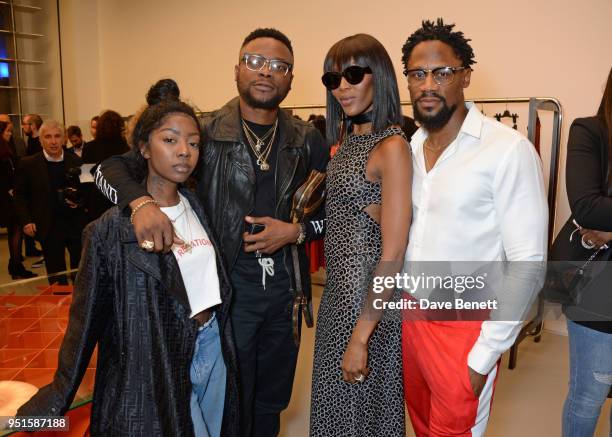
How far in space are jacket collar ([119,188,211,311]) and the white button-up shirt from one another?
74cm

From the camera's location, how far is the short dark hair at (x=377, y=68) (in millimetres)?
1628

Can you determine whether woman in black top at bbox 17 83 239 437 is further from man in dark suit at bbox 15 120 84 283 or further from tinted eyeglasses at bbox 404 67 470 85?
man in dark suit at bbox 15 120 84 283

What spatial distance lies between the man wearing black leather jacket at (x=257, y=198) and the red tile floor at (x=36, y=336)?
0.63m

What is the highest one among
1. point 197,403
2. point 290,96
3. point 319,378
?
point 290,96

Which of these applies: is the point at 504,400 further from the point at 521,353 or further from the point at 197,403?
the point at 197,403

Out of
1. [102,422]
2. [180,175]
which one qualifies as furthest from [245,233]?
[102,422]

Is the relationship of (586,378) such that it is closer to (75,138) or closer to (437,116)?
(437,116)

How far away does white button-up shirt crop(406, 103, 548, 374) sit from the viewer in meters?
1.44

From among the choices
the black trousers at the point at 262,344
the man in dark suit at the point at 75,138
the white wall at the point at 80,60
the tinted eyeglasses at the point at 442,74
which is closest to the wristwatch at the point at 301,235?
the black trousers at the point at 262,344

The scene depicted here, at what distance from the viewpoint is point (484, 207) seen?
151 cm

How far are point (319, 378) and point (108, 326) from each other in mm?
698

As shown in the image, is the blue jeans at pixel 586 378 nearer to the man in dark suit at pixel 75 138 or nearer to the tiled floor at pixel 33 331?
the tiled floor at pixel 33 331

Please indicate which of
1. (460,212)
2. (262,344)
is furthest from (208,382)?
(460,212)

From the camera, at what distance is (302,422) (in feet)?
9.74
